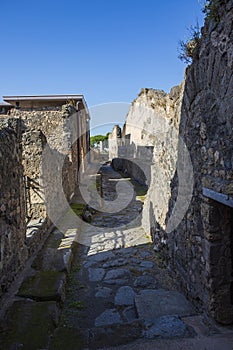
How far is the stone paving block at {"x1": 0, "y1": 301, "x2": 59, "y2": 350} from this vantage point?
252 centimetres

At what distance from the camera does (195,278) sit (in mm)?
3326

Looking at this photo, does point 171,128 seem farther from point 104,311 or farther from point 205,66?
point 104,311

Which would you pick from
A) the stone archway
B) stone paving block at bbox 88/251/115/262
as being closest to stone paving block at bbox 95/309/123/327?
the stone archway

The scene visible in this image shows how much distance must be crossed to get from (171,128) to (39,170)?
3.11 meters

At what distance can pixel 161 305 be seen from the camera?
3457 millimetres

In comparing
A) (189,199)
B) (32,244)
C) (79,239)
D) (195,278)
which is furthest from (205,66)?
(79,239)

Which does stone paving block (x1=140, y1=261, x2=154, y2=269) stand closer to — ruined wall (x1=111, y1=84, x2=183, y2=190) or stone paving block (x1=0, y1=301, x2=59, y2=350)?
ruined wall (x1=111, y1=84, x2=183, y2=190)

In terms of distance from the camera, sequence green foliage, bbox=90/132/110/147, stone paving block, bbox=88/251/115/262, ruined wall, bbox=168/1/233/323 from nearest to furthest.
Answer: ruined wall, bbox=168/1/233/323 → stone paving block, bbox=88/251/115/262 → green foliage, bbox=90/132/110/147

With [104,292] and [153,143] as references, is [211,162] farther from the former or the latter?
[153,143]

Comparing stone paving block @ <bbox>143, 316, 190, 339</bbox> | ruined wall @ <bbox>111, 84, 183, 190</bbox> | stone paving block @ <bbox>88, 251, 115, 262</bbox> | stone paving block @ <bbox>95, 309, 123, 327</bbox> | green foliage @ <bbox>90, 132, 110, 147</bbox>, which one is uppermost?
green foliage @ <bbox>90, 132, 110, 147</bbox>

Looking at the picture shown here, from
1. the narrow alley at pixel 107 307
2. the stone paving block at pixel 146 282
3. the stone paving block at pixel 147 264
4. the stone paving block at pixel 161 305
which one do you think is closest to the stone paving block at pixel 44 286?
the narrow alley at pixel 107 307

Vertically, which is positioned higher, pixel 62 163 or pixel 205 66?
pixel 205 66

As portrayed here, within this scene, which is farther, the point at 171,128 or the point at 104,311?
the point at 171,128

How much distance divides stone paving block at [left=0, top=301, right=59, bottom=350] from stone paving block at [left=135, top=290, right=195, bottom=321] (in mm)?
1056
